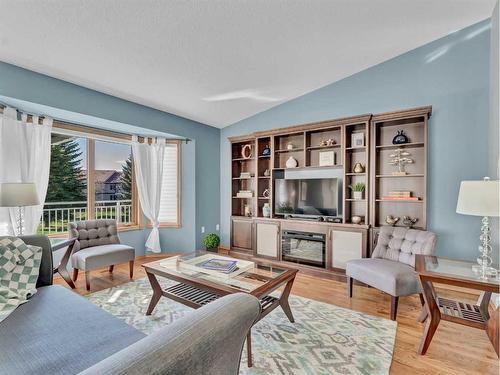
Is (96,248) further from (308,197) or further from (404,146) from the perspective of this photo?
(404,146)

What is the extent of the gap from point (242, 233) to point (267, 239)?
624mm

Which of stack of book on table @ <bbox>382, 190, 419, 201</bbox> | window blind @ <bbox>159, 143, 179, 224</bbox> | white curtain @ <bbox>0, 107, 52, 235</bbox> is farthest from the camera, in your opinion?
window blind @ <bbox>159, 143, 179, 224</bbox>

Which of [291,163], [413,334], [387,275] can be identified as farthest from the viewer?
[291,163]

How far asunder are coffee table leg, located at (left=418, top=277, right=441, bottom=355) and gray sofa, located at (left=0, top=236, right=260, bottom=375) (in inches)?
67.0

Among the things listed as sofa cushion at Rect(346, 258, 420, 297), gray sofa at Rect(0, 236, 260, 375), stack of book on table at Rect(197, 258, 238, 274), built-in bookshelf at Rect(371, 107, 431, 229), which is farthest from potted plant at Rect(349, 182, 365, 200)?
gray sofa at Rect(0, 236, 260, 375)

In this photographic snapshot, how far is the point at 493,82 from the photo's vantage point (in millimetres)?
2676

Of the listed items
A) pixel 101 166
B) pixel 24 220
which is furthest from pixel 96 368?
pixel 101 166

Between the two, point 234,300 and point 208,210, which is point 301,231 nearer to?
point 208,210

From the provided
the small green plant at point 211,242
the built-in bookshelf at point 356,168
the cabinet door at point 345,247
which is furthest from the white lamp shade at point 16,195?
the built-in bookshelf at point 356,168

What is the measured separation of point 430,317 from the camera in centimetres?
196

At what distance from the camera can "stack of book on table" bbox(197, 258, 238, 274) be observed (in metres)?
2.38

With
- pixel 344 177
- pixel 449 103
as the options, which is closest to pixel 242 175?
pixel 344 177

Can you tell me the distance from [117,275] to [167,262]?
4.67ft

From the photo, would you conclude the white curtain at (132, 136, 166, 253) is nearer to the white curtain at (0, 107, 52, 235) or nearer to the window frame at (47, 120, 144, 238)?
the window frame at (47, 120, 144, 238)
